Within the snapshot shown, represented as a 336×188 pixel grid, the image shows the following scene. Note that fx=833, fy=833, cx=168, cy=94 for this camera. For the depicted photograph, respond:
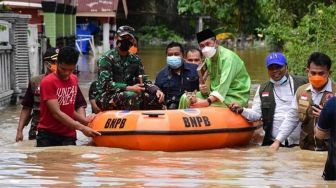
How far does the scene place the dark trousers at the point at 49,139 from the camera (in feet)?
30.7

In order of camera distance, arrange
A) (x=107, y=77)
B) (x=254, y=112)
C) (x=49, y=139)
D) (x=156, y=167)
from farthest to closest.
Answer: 1. (x=107, y=77)
2. (x=254, y=112)
3. (x=49, y=139)
4. (x=156, y=167)

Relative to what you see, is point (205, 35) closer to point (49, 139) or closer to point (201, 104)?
point (201, 104)

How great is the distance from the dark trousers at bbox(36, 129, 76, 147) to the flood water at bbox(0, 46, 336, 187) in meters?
0.10

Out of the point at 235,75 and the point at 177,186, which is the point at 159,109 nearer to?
the point at 235,75

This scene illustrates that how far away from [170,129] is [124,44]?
139 cm

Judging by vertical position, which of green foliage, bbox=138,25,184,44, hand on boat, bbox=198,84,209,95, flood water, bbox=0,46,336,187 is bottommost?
green foliage, bbox=138,25,184,44

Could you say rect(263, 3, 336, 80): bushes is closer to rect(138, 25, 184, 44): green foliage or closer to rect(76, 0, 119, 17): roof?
rect(76, 0, 119, 17): roof

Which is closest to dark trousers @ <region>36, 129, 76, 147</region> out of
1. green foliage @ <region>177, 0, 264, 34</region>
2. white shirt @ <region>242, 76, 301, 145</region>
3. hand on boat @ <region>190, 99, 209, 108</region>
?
hand on boat @ <region>190, 99, 209, 108</region>

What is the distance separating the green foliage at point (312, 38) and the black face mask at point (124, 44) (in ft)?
16.6

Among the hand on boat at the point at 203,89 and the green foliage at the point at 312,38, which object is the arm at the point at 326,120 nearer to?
the hand on boat at the point at 203,89

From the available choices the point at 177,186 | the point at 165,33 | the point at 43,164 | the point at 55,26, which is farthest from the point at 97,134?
the point at 165,33

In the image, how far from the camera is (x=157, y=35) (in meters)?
60.4

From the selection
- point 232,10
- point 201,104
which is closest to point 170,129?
point 201,104

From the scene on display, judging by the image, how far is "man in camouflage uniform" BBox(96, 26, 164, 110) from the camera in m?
10.5
